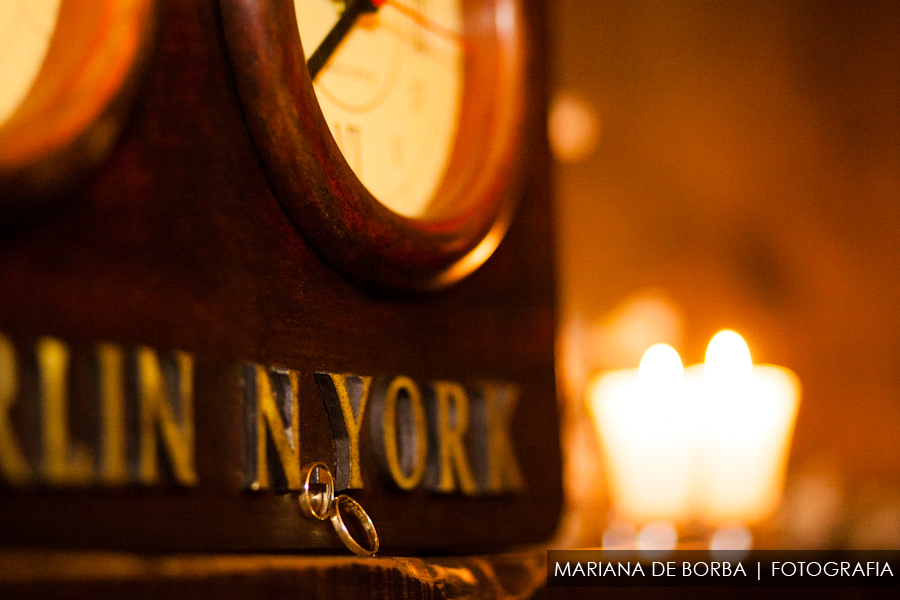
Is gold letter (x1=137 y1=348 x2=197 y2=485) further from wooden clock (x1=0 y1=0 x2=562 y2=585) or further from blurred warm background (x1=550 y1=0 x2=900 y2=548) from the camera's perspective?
blurred warm background (x1=550 y1=0 x2=900 y2=548)

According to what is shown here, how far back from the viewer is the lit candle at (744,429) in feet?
2.69

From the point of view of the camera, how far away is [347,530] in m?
0.42

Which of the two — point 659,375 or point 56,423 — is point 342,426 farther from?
point 659,375

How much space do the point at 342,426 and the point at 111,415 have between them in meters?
0.14

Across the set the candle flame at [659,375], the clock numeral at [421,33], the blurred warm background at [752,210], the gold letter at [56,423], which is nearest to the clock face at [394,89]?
the clock numeral at [421,33]

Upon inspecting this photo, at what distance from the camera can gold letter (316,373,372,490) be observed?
0.43 metres

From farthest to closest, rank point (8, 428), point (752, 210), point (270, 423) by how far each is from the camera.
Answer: point (752, 210), point (270, 423), point (8, 428)

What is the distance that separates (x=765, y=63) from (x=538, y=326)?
1.49 meters

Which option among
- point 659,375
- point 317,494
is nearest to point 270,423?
point 317,494

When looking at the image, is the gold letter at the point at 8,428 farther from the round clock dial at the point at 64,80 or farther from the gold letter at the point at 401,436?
the gold letter at the point at 401,436

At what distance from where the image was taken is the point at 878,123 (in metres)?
1.80

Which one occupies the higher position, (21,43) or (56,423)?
(21,43)

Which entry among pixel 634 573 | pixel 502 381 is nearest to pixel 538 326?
pixel 502 381

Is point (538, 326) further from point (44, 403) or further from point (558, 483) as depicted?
point (44, 403)
